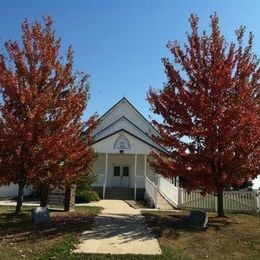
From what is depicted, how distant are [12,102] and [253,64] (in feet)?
29.4

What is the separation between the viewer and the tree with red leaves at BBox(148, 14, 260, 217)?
1540 centimetres

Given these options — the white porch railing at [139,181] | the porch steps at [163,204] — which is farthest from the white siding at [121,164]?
the porch steps at [163,204]

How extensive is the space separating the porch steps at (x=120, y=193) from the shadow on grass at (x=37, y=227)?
1584cm

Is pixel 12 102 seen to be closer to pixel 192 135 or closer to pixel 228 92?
pixel 192 135

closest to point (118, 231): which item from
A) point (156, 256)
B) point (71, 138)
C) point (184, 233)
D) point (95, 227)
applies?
point (95, 227)

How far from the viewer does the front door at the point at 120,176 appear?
122ft

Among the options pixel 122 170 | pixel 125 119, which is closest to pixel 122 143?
pixel 122 170

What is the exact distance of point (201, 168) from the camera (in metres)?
16.0

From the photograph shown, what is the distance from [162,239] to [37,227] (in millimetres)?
4037

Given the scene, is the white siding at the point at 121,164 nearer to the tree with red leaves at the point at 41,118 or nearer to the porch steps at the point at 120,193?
the porch steps at the point at 120,193

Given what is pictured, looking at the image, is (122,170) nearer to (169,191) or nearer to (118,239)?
(169,191)

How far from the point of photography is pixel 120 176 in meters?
37.4

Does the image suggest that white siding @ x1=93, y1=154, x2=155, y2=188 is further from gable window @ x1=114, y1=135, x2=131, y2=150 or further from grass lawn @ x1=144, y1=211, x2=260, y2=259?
grass lawn @ x1=144, y1=211, x2=260, y2=259

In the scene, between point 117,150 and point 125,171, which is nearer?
point 117,150
